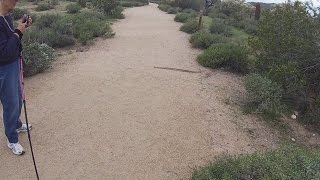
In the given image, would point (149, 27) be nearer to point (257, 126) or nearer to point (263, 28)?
point (263, 28)

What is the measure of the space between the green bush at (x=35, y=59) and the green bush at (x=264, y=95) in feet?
14.7

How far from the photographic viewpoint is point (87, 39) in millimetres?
11828

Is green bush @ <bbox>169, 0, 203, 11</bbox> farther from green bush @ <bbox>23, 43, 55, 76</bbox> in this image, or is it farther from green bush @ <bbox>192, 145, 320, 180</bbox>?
green bush @ <bbox>192, 145, 320, 180</bbox>

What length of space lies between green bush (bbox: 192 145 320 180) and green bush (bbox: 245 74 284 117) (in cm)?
269

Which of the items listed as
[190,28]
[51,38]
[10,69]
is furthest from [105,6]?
[10,69]

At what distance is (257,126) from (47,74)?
4.73m

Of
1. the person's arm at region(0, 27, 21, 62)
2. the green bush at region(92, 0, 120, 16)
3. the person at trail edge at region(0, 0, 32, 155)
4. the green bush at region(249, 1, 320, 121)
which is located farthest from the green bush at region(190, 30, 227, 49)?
the person's arm at region(0, 27, 21, 62)

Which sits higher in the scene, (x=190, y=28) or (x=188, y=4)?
(x=190, y=28)

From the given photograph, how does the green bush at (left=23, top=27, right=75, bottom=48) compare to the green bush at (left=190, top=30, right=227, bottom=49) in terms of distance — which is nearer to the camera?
the green bush at (left=23, top=27, right=75, bottom=48)

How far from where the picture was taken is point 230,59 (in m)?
10.0

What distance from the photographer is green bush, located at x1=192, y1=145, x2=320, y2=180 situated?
4.24 meters

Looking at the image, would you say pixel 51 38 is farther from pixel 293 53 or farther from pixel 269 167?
pixel 269 167

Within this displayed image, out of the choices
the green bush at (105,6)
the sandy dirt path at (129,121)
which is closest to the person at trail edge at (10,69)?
the sandy dirt path at (129,121)

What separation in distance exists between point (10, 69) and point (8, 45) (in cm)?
37
